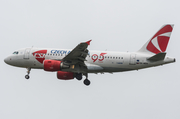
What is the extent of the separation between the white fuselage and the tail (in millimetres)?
1210

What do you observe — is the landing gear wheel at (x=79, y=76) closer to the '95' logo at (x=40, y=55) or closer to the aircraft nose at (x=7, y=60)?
the '95' logo at (x=40, y=55)

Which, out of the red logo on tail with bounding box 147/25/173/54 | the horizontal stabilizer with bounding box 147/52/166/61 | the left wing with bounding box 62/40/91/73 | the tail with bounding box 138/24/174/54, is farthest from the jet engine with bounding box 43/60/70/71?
the red logo on tail with bounding box 147/25/173/54

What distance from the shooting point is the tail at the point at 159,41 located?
50969mm

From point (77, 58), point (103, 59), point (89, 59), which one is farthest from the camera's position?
point (89, 59)

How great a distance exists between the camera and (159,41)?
5128 cm

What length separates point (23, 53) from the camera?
52125 mm

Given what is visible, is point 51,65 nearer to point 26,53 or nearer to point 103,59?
point 26,53

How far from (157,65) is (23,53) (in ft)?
63.8

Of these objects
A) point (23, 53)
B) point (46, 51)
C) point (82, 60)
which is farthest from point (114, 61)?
point (23, 53)

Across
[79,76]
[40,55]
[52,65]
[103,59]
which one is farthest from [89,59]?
[40,55]

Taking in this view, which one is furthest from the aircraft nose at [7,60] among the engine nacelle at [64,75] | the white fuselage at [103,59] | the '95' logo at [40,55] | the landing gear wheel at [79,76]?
the landing gear wheel at [79,76]

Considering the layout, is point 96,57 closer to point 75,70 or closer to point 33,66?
point 75,70

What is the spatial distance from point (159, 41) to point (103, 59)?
28.4 feet

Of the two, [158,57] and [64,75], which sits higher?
[158,57]
